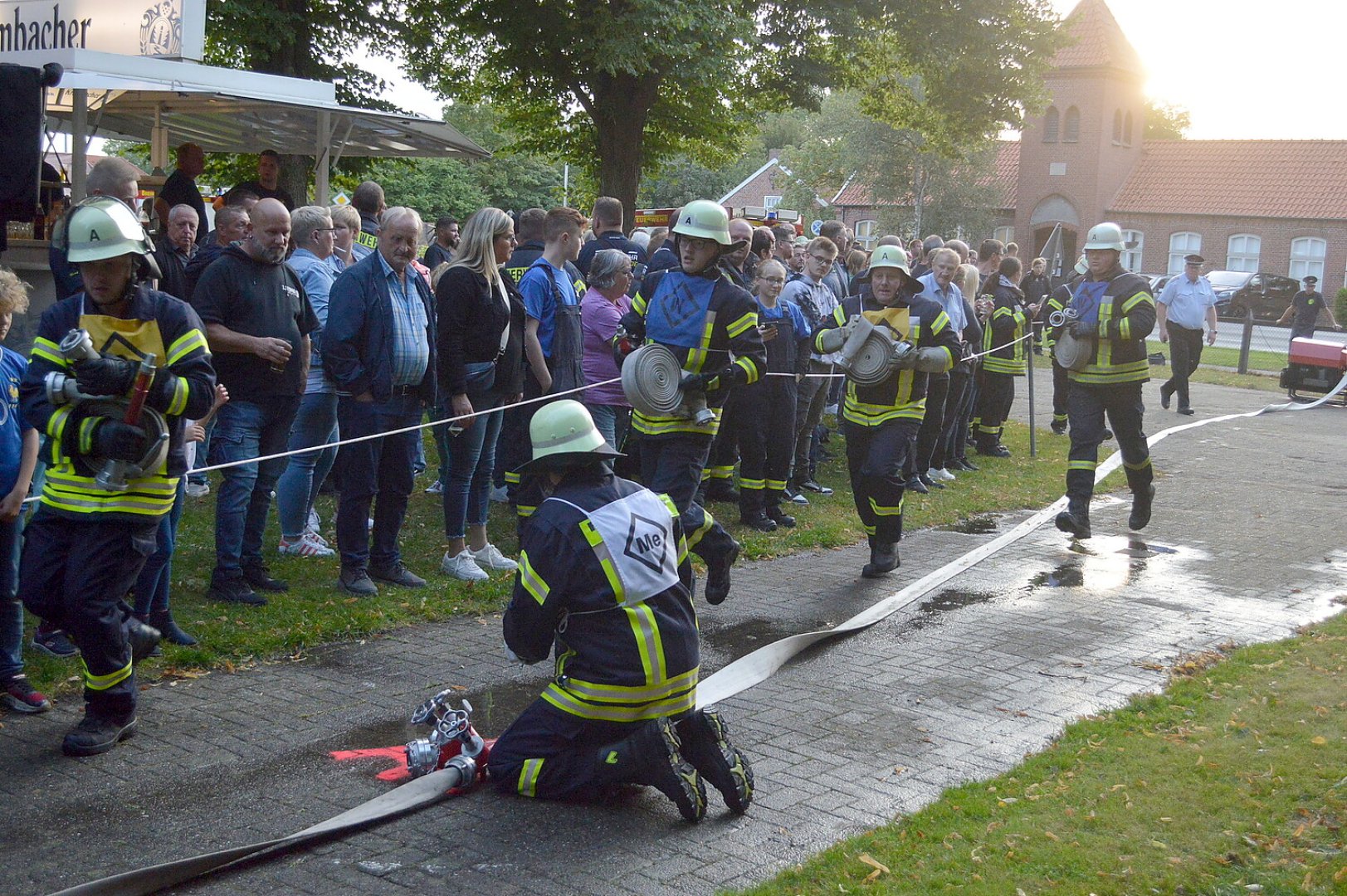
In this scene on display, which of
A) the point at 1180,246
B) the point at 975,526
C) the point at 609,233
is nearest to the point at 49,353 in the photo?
the point at 609,233

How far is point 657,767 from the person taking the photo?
4.77 metres

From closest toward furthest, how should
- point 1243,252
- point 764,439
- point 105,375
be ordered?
point 105,375
point 764,439
point 1243,252

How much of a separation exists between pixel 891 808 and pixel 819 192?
6732cm

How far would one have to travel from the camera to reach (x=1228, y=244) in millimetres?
56188

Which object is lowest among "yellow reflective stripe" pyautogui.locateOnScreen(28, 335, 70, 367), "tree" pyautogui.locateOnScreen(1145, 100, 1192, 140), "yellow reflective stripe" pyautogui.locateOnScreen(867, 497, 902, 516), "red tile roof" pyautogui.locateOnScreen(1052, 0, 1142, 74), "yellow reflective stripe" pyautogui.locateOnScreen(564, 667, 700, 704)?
"yellow reflective stripe" pyautogui.locateOnScreen(564, 667, 700, 704)

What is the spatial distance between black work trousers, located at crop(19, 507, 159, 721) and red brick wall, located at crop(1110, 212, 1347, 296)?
54363 mm

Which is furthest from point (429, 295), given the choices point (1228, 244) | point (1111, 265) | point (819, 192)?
point (819, 192)

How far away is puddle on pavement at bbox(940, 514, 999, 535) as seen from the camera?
11008 millimetres

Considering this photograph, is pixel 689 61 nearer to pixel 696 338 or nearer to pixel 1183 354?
pixel 1183 354

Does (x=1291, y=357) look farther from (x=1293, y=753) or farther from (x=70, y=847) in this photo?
(x=70, y=847)

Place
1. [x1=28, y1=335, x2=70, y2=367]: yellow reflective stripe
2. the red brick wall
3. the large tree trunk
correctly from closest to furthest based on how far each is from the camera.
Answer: [x1=28, y1=335, x2=70, y2=367]: yellow reflective stripe, the large tree trunk, the red brick wall

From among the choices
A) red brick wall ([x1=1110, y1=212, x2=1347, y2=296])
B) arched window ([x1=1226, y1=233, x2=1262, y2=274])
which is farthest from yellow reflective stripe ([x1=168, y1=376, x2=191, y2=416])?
arched window ([x1=1226, y1=233, x2=1262, y2=274])

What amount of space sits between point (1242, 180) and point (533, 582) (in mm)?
58453

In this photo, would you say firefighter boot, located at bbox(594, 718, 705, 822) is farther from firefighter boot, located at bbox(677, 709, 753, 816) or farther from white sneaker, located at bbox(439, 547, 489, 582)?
white sneaker, located at bbox(439, 547, 489, 582)
